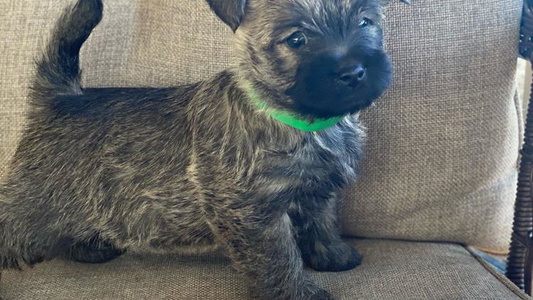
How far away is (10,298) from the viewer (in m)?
1.64

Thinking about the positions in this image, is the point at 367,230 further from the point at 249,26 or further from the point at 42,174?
the point at 42,174

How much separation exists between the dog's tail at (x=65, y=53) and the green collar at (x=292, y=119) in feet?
1.63

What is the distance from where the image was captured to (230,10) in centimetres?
145

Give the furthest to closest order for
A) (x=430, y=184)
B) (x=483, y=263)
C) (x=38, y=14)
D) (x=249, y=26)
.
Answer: (x=38, y=14) < (x=430, y=184) < (x=483, y=263) < (x=249, y=26)

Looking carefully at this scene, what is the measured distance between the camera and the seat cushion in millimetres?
1597

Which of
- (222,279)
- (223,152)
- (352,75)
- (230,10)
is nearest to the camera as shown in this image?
(352,75)

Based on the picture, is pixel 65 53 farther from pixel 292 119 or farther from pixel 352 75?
pixel 352 75

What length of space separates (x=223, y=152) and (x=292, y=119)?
7.7 inches

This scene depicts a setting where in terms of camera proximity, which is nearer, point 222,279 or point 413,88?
point 222,279

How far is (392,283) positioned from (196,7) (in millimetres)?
1000

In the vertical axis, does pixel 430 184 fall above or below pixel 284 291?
above

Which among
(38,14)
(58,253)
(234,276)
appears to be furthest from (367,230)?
(38,14)

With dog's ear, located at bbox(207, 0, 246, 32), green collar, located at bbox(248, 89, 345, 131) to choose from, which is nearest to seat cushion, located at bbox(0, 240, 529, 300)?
green collar, located at bbox(248, 89, 345, 131)

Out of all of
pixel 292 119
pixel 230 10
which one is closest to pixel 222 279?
pixel 292 119
